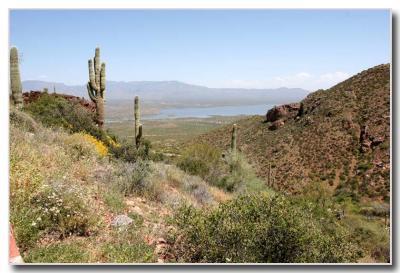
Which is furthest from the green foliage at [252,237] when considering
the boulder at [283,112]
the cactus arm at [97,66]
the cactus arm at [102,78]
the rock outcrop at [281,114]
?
the boulder at [283,112]

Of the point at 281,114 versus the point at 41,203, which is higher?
the point at 281,114

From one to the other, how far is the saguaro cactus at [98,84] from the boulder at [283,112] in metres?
27.8

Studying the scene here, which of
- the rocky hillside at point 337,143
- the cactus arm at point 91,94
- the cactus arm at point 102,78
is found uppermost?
the cactus arm at point 102,78

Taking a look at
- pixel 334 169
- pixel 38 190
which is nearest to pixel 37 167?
pixel 38 190

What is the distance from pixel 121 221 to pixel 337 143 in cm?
2723

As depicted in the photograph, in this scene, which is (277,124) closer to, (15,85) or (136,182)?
(15,85)

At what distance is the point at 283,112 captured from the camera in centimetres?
4222

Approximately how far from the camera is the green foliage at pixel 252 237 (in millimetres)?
4805

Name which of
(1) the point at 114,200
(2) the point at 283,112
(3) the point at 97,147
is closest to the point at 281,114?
(2) the point at 283,112

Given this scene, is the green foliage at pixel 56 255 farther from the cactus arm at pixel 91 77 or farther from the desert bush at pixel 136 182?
the cactus arm at pixel 91 77

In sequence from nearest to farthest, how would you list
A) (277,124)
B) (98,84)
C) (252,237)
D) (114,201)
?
(252,237) → (114,201) → (98,84) → (277,124)

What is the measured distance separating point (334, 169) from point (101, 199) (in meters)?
24.9

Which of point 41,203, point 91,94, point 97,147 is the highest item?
point 91,94

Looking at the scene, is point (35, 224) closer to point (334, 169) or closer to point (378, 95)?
point (334, 169)
